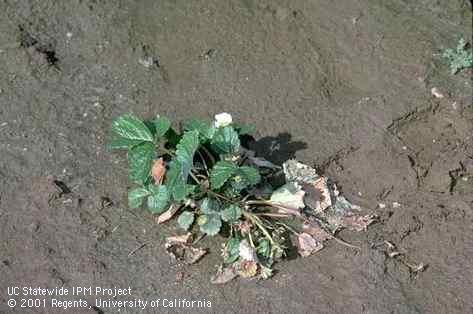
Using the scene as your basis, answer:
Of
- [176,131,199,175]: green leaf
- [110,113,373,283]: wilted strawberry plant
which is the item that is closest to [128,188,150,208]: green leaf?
[110,113,373,283]: wilted strawberry plant

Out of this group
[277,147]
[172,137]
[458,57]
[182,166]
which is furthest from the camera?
[458,57]

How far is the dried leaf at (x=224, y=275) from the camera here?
8.36 ft

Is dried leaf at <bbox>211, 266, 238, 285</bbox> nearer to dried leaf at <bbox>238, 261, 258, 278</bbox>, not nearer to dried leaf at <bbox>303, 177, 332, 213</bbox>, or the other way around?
dried leaf at <bbox>238, 261, 258, 278</bbox>

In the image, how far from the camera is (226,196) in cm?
265

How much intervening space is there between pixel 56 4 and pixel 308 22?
1.27 m

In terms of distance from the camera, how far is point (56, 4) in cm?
341

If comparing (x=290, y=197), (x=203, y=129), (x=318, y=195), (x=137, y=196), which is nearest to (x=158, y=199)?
(x=137, y=196)

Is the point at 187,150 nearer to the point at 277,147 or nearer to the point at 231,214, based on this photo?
the point at 231,214

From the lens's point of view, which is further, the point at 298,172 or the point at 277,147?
the point at 277,147

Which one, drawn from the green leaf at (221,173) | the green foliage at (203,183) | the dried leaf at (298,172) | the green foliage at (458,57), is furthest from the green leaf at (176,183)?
the green foliage at (458,57)

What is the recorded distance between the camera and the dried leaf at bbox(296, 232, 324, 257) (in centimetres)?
264

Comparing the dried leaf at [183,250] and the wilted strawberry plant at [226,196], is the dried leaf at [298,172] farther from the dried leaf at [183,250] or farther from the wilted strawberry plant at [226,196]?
the dried leaf at [183,250]

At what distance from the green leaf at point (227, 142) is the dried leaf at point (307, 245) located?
0.43 metres

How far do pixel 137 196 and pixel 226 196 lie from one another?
34 cm
